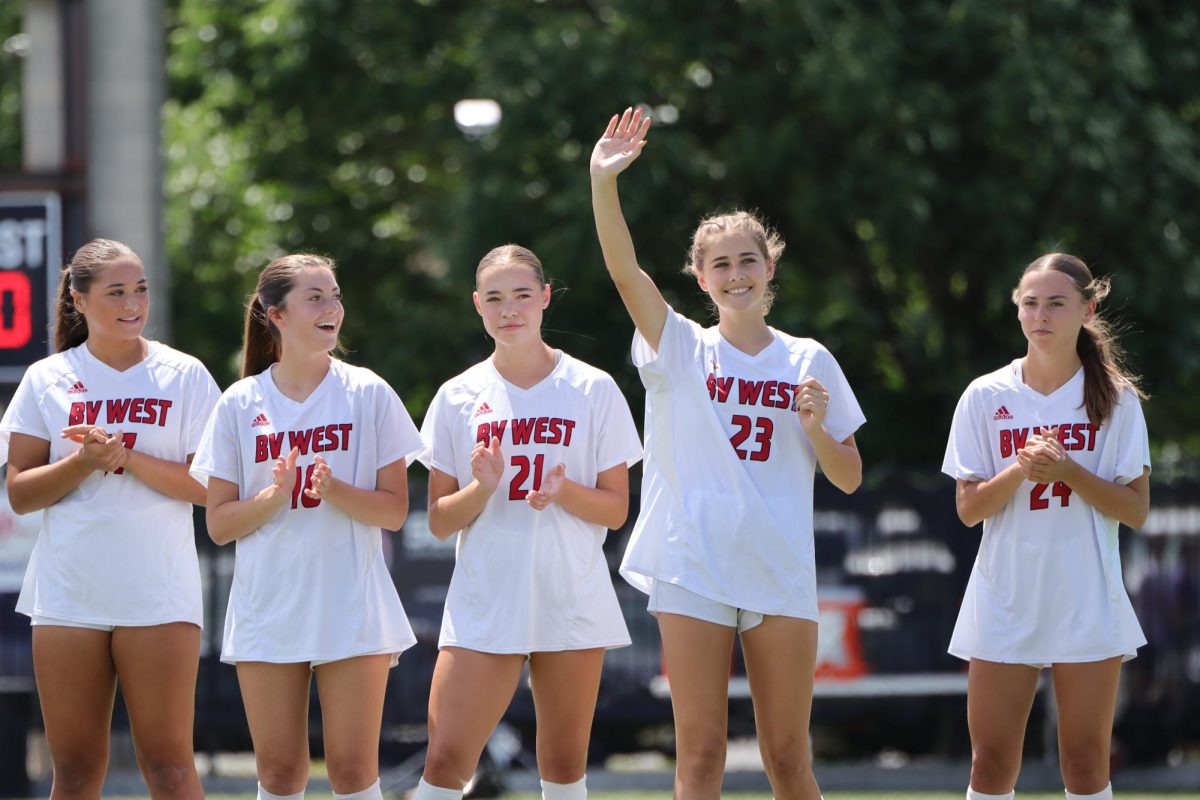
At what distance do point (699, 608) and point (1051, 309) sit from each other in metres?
1.59

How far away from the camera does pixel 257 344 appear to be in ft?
19.9

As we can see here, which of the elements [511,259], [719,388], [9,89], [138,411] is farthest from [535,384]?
[9,89]

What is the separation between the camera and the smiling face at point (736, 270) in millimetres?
5707

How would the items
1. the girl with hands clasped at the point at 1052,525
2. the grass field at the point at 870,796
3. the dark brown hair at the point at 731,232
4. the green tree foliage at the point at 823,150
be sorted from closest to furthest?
the dark brown hair at the point at 731,232
the girl with hands clasped at the point at 1052,525
the grass field at the point at 870,796
the green tree foliage at the point at 823,150

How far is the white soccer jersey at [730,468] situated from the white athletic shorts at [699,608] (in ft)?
0.11

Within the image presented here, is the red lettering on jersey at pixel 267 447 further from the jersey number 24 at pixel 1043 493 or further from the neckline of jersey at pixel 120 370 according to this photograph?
the jersey number 24 at pixel 1043 493

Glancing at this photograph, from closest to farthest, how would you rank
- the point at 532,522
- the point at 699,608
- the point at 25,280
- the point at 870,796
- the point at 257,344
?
the point at 699,608, the point at 532,522, the point at 257,344, the point at 25,280, the point at 870,796

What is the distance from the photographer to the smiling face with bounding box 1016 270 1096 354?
600 cm

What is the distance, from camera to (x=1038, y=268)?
240 inches

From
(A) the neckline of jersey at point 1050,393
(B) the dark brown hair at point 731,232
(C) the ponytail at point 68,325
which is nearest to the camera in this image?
(B) the dark brown hair at point 731,232

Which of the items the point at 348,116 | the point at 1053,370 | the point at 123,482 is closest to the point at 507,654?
the point at 123,482

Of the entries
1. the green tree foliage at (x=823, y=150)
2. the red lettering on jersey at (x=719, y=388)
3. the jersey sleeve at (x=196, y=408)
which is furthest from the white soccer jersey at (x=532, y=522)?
the green tree foliage at (x=823, y=150)

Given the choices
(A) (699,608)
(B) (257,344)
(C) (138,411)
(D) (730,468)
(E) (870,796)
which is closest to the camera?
(A) (699,608)

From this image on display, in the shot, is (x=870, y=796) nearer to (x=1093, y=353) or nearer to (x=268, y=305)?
(x=1093, y=353)
